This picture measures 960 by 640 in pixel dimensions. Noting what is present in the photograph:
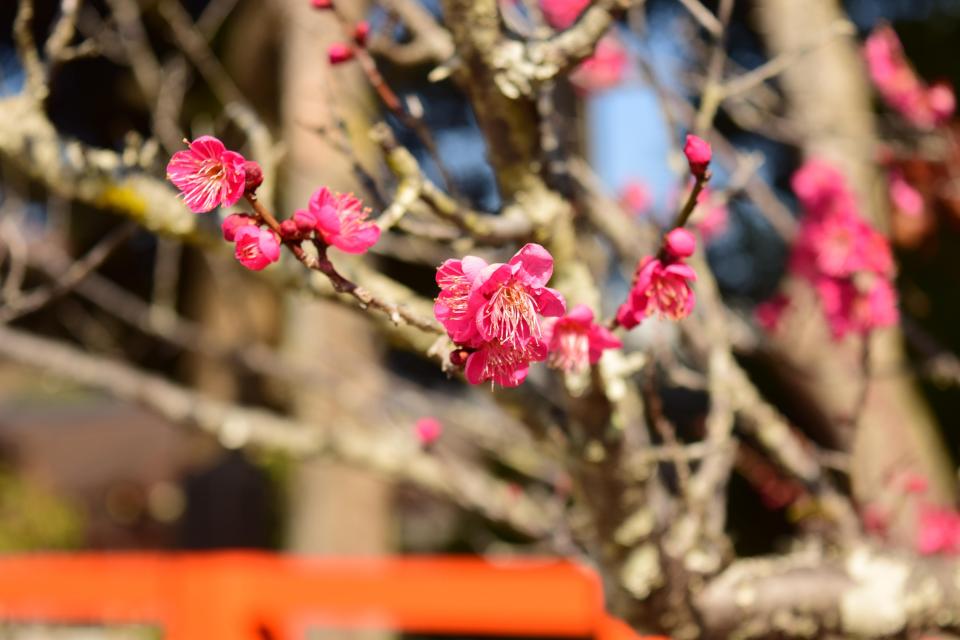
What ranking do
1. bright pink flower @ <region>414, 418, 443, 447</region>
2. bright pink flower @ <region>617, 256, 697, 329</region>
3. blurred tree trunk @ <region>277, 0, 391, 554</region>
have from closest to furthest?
bright pink flower @ <region>617, 256, 697, 329</region> → bright pink flower @ <region>414, 418, 443, 447</region> → blurred tree trunk @ <region>277, 0, 391, 554</region>

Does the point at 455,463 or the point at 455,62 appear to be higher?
the point at 455,62

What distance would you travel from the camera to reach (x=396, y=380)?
3.46 m

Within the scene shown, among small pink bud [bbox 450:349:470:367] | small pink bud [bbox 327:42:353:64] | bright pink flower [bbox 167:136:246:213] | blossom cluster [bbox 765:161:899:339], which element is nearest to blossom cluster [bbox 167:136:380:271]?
bright pink flower [bbox 167:136:246:213]

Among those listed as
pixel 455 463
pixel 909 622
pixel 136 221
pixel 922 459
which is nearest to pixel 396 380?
pixel 455 463

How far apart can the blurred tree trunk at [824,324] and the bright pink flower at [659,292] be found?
5.33 ft

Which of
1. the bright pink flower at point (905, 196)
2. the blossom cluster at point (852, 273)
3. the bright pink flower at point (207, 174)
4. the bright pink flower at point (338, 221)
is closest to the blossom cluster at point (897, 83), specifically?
the bright pink flower at point (905, 196)

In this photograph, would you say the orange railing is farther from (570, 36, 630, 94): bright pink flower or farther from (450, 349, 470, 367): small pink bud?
(570, 36, 630, 94): bright pink flower

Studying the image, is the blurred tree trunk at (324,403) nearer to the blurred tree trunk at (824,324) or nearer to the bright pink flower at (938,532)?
the blurred tree trunk at (824,324)

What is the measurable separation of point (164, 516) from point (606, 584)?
26.8ft

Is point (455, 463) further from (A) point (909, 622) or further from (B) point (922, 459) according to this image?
Result: (B) point (922, 459)

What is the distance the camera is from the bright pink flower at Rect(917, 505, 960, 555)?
7.88 feet

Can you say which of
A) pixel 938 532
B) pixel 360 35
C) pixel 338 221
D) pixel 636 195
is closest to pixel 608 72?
pixel 636 195

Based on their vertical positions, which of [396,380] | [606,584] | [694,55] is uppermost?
[694,55]

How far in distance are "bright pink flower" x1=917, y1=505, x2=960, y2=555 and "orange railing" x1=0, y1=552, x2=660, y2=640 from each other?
0.84 metres
